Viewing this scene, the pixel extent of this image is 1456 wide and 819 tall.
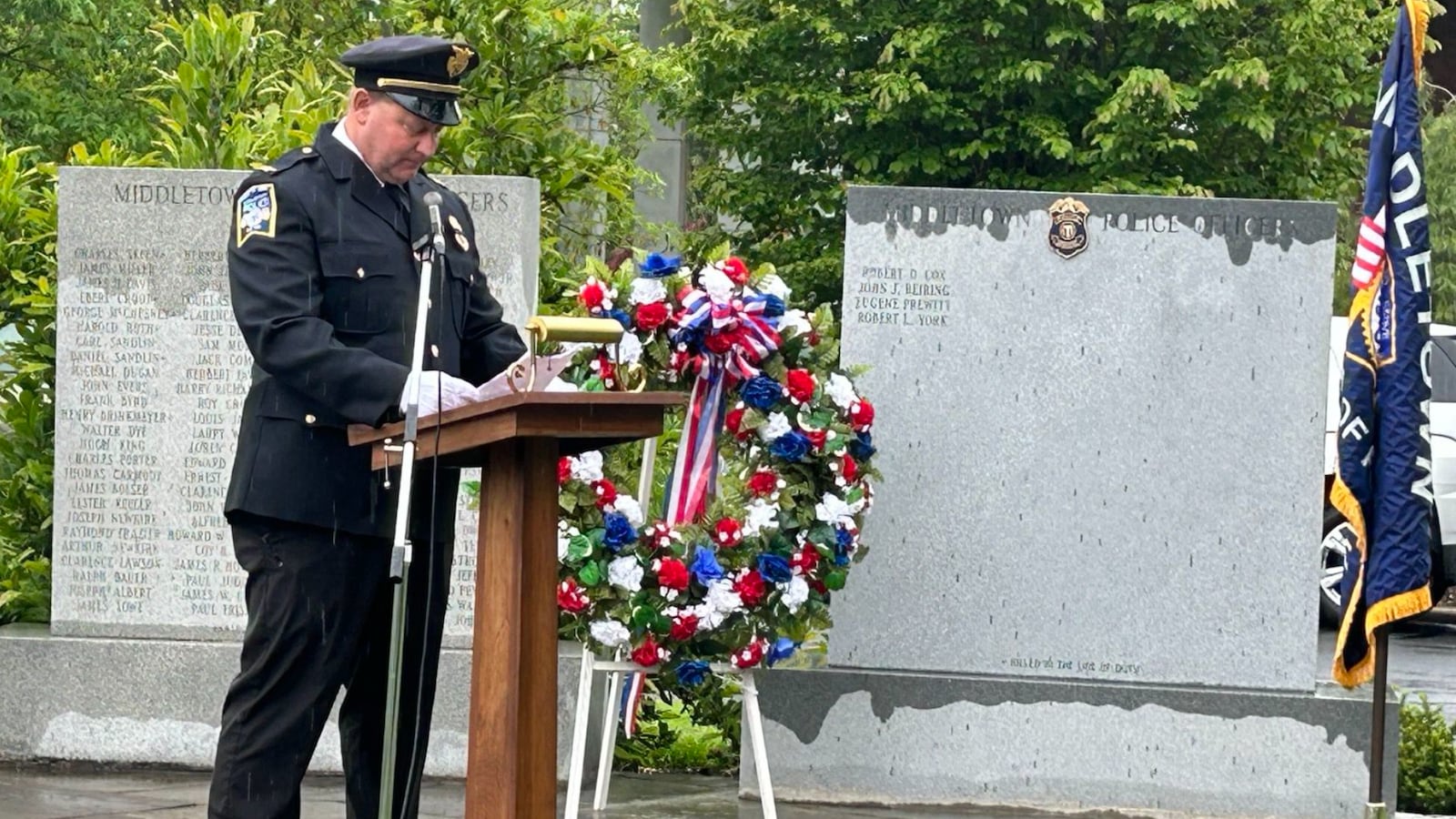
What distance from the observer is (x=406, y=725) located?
4.98 meters

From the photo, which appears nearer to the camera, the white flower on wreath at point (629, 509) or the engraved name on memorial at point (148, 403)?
the white flower on wreath at point (629, 509)

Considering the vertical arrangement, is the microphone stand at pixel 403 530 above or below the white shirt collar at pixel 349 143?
below

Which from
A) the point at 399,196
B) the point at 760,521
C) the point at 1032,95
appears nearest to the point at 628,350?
the point at 760,521

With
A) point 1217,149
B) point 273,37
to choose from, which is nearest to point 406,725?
point 273,37

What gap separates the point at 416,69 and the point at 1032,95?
576 inches

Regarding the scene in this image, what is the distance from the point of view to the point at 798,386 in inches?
267

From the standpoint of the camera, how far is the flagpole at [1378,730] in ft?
22.5

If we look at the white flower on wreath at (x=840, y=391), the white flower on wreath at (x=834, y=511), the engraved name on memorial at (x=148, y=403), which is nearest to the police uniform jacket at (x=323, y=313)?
the white flower on wreath at (x=834, y=511)

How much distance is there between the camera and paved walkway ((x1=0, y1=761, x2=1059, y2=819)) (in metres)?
6.88

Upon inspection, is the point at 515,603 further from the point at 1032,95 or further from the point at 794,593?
the point at 1032,95

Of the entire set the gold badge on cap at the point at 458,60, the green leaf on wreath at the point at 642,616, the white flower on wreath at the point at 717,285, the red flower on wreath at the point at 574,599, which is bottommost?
the green leaf on wreath at the point at 642,616

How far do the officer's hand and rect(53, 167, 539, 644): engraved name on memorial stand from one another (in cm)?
322

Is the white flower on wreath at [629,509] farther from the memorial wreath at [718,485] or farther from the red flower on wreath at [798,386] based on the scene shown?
the red flower on wreath at [798,386]

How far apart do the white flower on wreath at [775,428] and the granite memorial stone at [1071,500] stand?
775 mm
